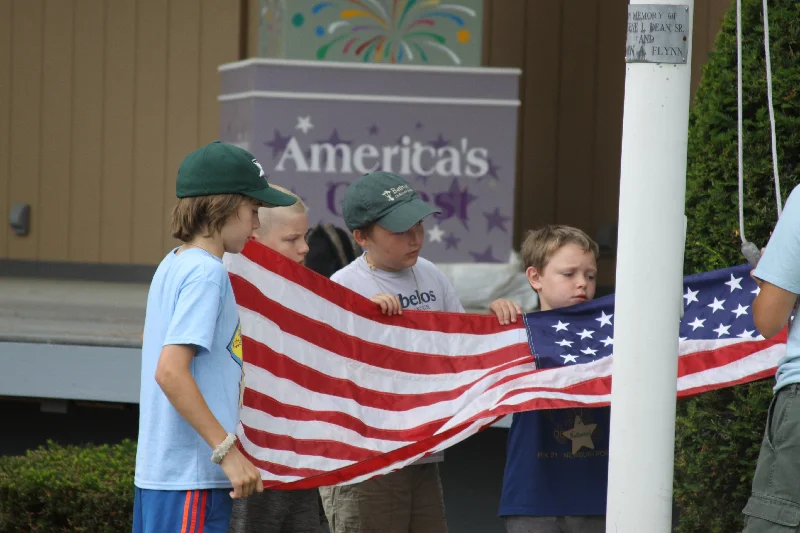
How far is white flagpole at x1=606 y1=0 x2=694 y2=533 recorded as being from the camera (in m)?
2.95

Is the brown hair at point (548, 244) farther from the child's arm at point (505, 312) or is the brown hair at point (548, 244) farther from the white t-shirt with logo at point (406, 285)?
the white t-shirt with logo at point (406, 285)

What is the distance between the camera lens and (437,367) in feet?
13.9

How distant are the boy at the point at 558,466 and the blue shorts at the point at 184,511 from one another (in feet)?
3.56

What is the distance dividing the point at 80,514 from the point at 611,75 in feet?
19.9

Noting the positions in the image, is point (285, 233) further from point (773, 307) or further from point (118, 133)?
point (118, 133)

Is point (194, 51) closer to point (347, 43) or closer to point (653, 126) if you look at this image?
point (347, 43)

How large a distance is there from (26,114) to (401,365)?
21.9 feet

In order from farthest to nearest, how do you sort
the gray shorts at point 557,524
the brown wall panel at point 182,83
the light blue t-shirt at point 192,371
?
the brown wall panel at point 182,83 < the gray shorts at point 557,524 < the light blue t-shirt at point 192,371

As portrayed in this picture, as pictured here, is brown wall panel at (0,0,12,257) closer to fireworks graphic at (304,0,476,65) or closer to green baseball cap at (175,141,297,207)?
fireworks graphic at (304,0,476,65)

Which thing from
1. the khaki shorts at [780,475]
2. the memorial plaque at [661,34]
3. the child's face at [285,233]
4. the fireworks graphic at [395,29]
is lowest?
the khaki shorts at [780,475]

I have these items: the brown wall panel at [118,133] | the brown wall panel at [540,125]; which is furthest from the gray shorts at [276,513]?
the brown wall panel at [118,133]

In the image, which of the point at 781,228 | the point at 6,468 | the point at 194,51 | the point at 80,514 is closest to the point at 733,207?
the point at 781,228

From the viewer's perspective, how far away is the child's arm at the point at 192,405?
2973mm

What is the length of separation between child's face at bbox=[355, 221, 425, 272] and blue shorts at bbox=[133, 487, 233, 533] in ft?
4.19
